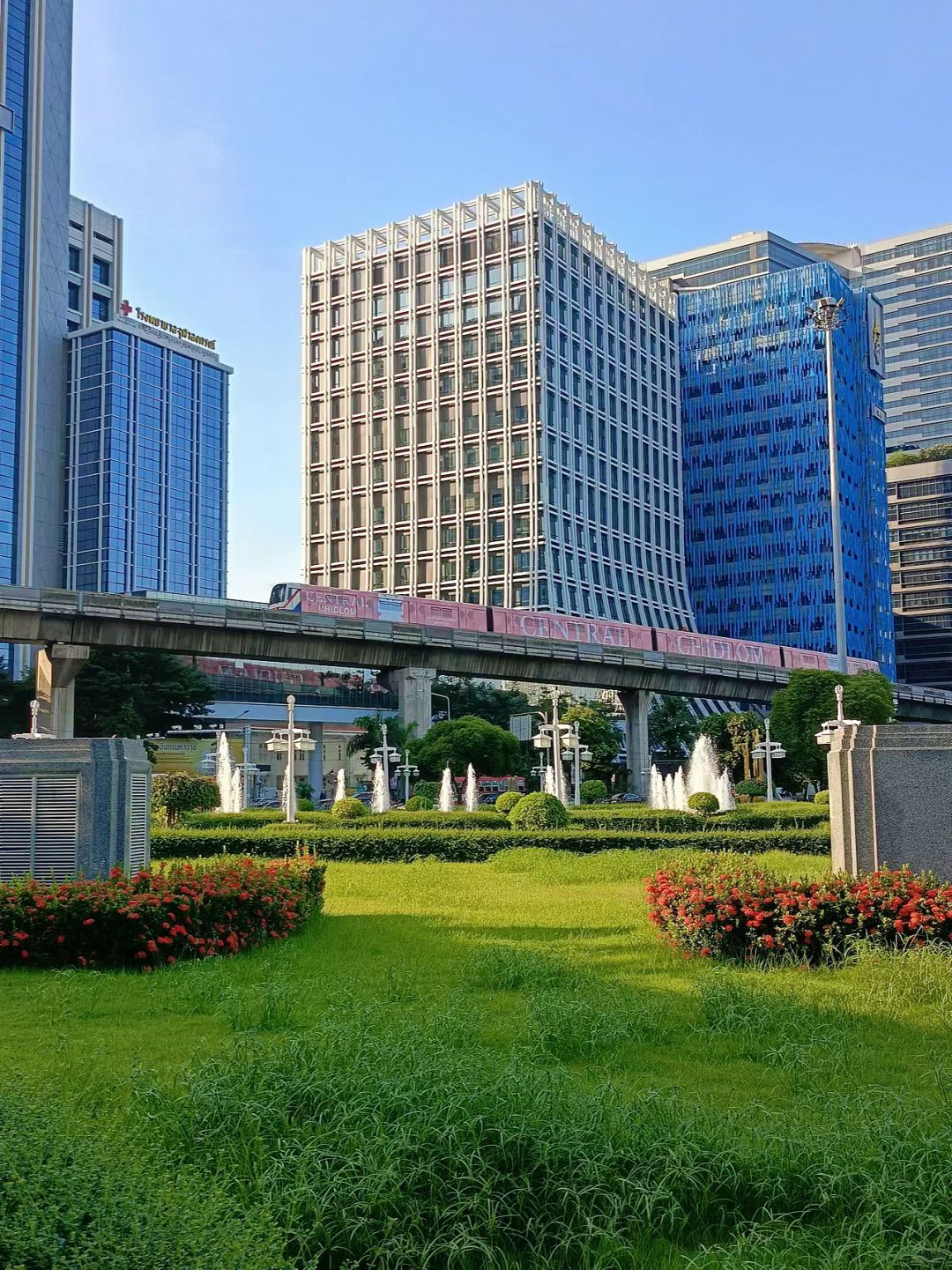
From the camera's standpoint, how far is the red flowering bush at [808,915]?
35.1ft

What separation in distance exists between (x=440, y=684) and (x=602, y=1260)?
241 feet

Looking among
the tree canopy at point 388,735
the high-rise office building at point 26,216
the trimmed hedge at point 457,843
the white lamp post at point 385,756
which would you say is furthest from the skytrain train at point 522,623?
the high-rise office building at point 26,216

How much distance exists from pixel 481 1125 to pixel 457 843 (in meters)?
19.3

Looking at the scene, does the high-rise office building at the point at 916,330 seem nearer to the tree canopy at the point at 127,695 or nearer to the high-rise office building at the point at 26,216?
the high-rise office building at the point at 26,216

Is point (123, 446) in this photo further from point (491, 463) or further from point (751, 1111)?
point (751, 1111)

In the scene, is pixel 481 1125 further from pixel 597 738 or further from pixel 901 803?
pixel 597 738

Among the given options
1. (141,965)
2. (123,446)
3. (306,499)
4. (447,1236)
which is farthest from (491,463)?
(447,1236)

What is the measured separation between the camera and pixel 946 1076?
677 cm

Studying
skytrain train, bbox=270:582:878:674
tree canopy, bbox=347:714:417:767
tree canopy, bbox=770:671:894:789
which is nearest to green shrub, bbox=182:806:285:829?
skytrain train, bbox=270:582:878:674

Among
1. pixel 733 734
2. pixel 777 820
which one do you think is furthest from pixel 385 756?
pixel 777 820

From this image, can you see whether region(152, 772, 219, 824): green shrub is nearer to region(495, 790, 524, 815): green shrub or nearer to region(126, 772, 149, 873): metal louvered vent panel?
region(495, 790, 524, 815): green shrub

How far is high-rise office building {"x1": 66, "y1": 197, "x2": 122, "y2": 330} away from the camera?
431 ft

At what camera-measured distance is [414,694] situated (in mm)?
53094

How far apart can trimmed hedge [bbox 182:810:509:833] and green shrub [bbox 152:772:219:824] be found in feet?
1.16
